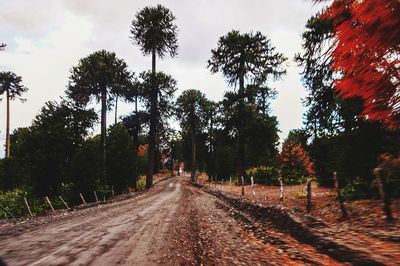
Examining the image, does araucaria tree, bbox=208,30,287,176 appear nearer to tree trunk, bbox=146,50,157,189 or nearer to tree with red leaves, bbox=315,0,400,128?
tree trunk, bbox=146,50,157,189

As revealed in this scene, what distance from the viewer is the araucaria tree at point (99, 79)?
101ft

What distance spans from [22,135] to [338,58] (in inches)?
984

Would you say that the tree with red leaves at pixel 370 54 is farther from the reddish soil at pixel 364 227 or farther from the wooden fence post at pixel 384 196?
the reddish soil at pixel 364 227

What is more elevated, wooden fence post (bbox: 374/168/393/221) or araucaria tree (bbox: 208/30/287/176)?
araucaria tree (bbox: 208/30/287/176)

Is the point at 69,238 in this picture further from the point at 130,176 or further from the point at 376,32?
the point at 130,176

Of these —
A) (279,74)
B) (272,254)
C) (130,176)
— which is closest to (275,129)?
(279,74)

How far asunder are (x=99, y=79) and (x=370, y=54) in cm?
2925

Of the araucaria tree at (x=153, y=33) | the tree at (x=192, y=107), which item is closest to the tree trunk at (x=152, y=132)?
the araucaria tree at (x=153, y=33)

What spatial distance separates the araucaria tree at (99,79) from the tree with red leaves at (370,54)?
27.9 meters

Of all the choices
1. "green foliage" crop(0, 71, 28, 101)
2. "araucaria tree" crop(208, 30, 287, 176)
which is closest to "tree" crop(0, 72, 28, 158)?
"green foliage" crop(0, 71, 28, 101)

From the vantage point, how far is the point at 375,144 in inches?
393

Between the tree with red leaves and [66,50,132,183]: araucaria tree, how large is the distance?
1098 inches

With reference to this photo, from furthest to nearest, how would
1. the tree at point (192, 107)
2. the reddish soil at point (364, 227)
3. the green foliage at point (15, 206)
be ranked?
1. the tree at point (192, 107)
2. the green foliage at point (15, 206)
3. the reddish soil at point (364, 227)

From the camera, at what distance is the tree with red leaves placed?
4395 millimetres
